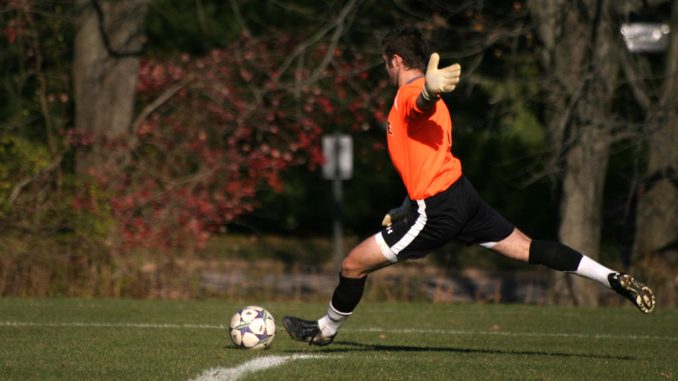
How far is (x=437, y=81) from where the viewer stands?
7387 millimetres

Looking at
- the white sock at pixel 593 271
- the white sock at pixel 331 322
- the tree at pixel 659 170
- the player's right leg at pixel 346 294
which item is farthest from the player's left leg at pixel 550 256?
the tree at pixel 659 170

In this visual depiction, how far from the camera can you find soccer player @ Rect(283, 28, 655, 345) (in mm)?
8070

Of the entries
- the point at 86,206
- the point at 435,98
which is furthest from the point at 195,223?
the point at 435,98

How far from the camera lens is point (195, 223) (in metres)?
17.7

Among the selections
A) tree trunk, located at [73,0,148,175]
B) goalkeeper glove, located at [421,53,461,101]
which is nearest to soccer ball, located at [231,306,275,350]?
goalkeeper glove, located at [421,53,461,101]

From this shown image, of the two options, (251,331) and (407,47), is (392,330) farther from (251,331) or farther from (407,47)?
(407,47)

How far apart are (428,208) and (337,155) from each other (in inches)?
466

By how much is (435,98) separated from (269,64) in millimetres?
12817

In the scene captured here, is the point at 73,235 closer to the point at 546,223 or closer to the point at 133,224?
the point at 133,224

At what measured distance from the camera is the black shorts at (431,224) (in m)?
8.07

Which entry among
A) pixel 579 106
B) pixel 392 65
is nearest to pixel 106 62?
pixel 579 106

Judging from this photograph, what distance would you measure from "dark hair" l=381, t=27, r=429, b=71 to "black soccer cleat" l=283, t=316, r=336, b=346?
1.99 metres

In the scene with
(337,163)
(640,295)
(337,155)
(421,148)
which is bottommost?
(337,163)

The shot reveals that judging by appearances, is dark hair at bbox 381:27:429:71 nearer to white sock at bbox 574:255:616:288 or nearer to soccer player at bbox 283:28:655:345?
soccer player at bbox 283:28:655:345
